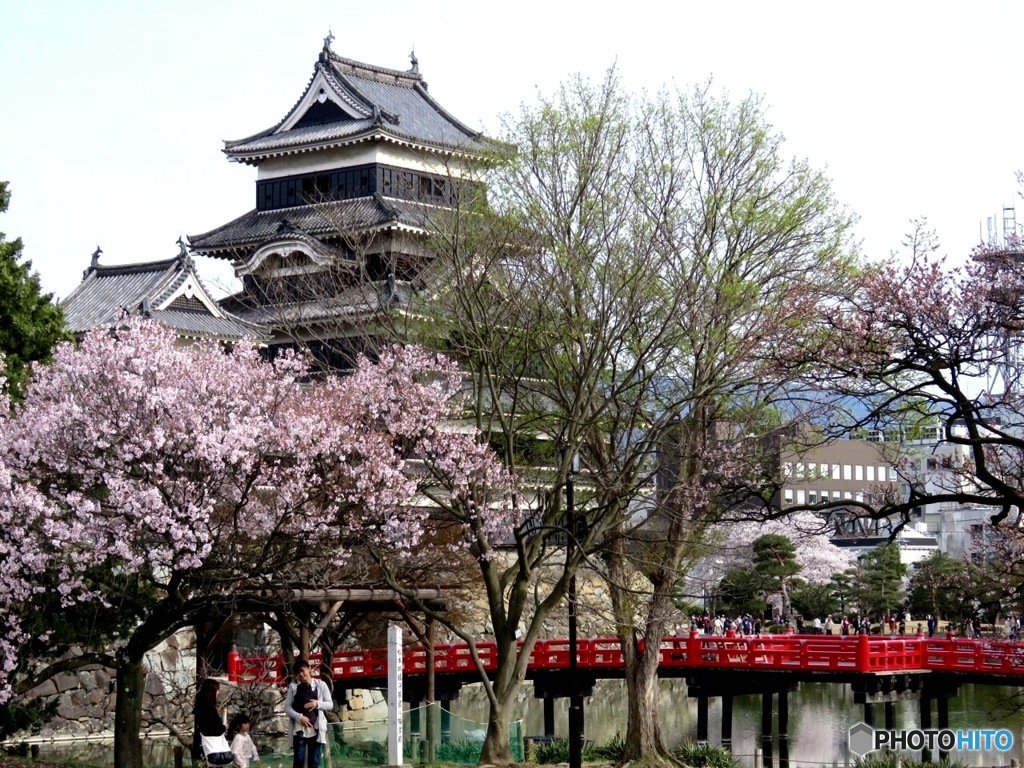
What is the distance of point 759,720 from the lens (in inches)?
1516

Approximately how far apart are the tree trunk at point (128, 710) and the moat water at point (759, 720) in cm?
788

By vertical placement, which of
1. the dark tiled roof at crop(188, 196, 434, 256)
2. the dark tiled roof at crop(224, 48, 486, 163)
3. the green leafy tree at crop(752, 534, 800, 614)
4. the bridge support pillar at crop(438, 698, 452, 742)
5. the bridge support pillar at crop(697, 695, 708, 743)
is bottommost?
the bridge support pillar at crop(697, 695, 708, 743)

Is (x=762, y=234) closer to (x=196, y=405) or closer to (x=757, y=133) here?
(x=757, y=133)

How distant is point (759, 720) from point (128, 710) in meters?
A: 24.2

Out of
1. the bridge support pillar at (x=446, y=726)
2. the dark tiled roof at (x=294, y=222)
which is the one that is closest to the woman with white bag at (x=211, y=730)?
the bridge support pillar at (x=446, y=726)

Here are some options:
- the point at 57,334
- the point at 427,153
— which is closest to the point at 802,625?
the point at 427,153

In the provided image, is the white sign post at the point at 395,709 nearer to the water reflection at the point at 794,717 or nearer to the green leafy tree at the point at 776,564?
the water reflection at the point at 794,717

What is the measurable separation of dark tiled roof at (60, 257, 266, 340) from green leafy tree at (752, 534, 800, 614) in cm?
2833

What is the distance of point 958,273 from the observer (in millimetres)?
13250

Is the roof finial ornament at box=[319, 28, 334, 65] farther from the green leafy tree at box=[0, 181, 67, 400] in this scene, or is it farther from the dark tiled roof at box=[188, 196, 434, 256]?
the green leafy tree at box=[0, 181, 67, 400]

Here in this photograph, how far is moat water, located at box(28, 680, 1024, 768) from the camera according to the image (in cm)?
2912

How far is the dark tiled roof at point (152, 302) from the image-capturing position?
36.3 m

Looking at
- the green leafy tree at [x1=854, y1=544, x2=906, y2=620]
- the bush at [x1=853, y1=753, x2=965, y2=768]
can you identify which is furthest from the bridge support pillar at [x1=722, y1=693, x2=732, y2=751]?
the green leafy tree at [x1=854, y1=544, x2=906, y2=620]

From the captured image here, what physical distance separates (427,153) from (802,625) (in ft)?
95.5
